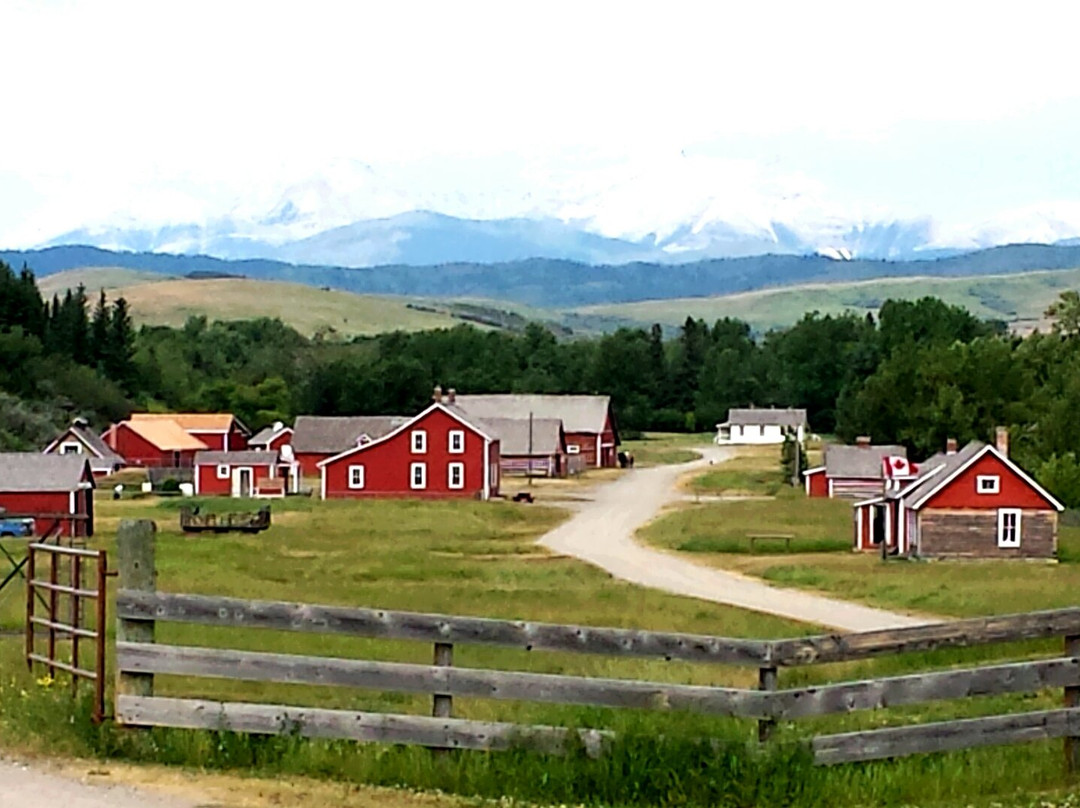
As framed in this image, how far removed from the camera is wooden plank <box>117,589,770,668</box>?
10.3 meters

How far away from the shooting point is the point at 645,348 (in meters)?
150

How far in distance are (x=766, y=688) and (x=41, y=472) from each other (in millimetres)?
56820

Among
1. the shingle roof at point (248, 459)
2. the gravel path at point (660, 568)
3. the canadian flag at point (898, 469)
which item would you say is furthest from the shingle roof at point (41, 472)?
the canadian flag at point (898, 469)

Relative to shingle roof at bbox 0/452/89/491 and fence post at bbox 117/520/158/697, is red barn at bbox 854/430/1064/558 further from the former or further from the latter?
fence post at bbox 117/520/158/697

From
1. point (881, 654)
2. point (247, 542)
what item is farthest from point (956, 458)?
point (881, 654)

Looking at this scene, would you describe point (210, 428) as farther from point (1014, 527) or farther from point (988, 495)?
point (1014, 527)

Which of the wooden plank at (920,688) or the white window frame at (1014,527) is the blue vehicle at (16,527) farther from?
the wooden plank at (920,688)

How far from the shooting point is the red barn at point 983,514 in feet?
180

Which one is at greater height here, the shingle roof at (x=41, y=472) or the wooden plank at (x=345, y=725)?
the wooden plank at (x=345, y=725)

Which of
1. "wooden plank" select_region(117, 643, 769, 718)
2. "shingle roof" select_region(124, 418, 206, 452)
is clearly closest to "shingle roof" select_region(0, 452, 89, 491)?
"shingle roof" select_region(124, 418, 206, 452)

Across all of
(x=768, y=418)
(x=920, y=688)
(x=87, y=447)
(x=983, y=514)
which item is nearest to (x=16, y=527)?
(x=983, y=514)

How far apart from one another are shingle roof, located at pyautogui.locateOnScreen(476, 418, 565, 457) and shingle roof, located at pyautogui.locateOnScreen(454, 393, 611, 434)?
666 cm

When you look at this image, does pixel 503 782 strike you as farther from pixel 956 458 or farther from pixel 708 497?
pixel 708 497

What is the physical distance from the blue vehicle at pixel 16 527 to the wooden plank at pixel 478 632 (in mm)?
48256
